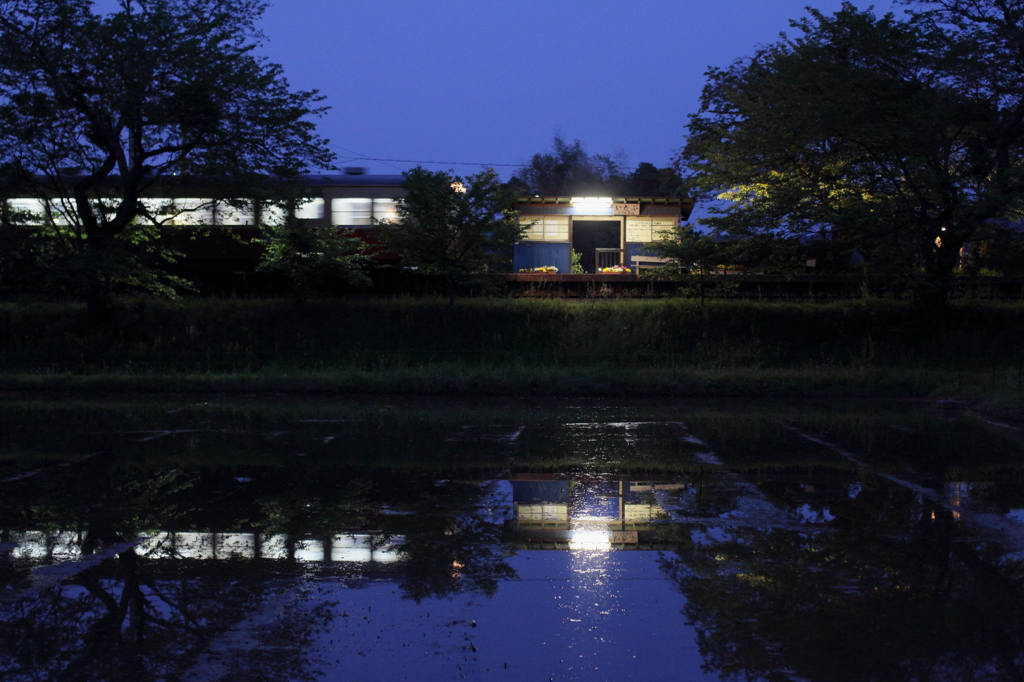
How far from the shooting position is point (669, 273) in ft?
81.9

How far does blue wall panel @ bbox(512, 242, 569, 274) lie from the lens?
32969mm

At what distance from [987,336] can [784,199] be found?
25.9ft

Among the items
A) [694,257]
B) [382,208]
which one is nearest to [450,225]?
[382,208]

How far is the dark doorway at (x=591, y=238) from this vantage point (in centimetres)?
4087

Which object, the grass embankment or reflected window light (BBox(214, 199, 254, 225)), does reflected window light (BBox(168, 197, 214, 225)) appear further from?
the grass embankment

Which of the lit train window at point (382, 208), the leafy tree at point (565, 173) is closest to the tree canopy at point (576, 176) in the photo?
the leafy tree at point (565, 173)

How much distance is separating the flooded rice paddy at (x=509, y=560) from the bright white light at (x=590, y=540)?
3 cm

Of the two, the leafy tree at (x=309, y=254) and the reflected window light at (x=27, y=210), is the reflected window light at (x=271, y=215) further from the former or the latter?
the reflected window light at (x=27, y=210)

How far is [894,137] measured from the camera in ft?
74.1

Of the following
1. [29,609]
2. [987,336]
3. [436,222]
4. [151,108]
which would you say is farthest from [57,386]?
[987,336]

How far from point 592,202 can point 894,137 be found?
1191 cm

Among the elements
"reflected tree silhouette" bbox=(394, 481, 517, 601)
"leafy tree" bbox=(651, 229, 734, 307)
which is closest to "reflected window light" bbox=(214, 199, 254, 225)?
"leafy tree" bbox=(651, 229, 734, 307)

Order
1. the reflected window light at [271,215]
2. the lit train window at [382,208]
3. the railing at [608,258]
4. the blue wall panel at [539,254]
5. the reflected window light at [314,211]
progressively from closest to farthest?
the reflected window light at [271,215] < the lit train window at [382,208] < the reflected window light at [314,211] < the blue wall panel at [539,254] < the railing at [608,258]

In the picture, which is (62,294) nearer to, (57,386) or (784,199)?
(57,386)
